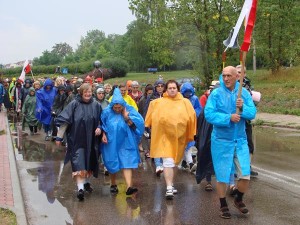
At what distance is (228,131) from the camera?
19.9 feet

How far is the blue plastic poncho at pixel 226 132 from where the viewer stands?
603cm

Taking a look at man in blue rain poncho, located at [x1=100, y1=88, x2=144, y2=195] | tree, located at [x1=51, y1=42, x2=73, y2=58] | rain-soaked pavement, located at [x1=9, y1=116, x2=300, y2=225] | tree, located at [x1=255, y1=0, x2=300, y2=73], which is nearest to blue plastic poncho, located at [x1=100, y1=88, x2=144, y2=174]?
man in blue rain poncho, located at [x1=100, y1=88, x2=144, y2=195]

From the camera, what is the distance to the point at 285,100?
21.5 m

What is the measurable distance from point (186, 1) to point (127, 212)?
2177 cm

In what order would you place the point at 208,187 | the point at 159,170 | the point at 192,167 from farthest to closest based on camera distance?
the point at 192,167, the point at 159,170, the point at 208,187

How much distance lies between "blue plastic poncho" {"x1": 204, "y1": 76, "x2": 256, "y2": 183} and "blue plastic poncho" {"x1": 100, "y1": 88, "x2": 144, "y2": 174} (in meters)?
1.82

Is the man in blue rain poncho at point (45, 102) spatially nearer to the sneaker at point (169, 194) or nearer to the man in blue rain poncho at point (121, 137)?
the man in blue rain poncho at point (121, 137)

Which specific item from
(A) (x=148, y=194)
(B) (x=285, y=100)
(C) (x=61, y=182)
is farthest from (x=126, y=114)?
(B) (x=285, y=100)

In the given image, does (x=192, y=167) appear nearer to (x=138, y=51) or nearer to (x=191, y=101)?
(x=191, y=101)

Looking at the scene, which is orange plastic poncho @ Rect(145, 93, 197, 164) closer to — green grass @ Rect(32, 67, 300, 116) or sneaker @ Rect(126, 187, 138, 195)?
sneaker @ Rect(126, 187, 138, 195)

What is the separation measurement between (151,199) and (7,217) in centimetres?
211

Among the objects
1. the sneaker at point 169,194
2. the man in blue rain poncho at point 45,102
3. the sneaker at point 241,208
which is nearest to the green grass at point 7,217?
the sneaker at point 169,194

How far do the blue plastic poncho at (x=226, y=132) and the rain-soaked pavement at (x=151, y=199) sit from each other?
0.66 m

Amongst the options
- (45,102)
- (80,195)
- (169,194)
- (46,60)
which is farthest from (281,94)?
(46,60)
